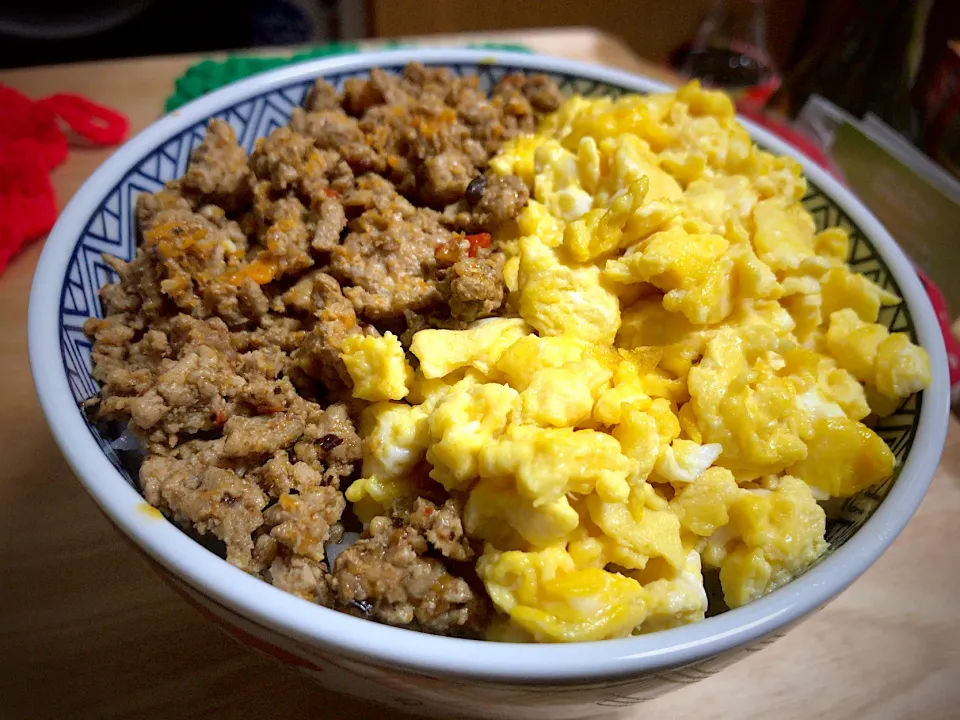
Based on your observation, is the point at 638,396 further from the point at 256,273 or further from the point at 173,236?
the point at 173,236

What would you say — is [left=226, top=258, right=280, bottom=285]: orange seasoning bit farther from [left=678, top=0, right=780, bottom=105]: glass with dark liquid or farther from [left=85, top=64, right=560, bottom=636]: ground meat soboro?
[left=678, top=0, right=780, bottom=105]: glass with dark liquid

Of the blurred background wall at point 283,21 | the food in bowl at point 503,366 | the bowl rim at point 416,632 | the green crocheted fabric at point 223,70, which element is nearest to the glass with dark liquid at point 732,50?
A: the blurred background wall at point 283,21

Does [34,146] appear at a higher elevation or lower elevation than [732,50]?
lower

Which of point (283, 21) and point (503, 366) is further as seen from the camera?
point (283, 21)

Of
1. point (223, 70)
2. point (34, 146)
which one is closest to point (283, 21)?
point (223, 70)

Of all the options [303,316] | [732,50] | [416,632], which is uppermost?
[732,50]

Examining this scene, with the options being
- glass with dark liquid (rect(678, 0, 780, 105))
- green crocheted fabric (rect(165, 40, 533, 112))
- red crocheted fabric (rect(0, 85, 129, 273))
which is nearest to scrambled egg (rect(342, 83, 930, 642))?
red crocheted fabric (rect(0, 85, 129, 273))

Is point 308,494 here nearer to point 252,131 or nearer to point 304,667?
point 304,667
